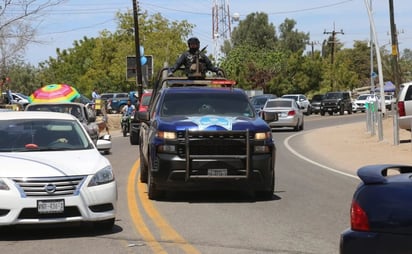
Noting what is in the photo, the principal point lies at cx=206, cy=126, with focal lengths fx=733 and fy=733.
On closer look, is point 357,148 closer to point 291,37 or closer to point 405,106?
point 405,106

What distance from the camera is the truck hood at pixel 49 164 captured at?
841cm

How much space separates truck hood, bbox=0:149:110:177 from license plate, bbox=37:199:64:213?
31cm

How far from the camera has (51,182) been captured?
8.36m

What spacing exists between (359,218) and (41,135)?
19.9 feet

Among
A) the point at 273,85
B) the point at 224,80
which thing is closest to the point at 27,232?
the point at 224,80

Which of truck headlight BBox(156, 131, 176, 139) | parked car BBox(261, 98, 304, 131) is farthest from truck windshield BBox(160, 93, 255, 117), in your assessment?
parked car BBox(261, 98, 304, 131)

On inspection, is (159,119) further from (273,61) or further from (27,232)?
(273,61)

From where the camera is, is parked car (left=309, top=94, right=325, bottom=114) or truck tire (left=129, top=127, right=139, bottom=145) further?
parked car (left=309, top=94, right=325, bottom=114)

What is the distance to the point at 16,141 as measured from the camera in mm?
9680

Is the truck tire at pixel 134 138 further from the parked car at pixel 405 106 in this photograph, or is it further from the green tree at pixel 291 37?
the green tree at pixel 291 37

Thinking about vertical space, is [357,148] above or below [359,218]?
below

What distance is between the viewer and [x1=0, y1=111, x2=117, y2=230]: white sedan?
27.1ft

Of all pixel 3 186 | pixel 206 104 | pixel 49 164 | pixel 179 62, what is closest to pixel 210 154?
pixel 206 104

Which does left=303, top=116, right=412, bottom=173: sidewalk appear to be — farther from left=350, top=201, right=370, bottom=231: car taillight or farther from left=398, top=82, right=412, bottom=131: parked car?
left=350, top=201, right=370, bottom=231: car taillight
